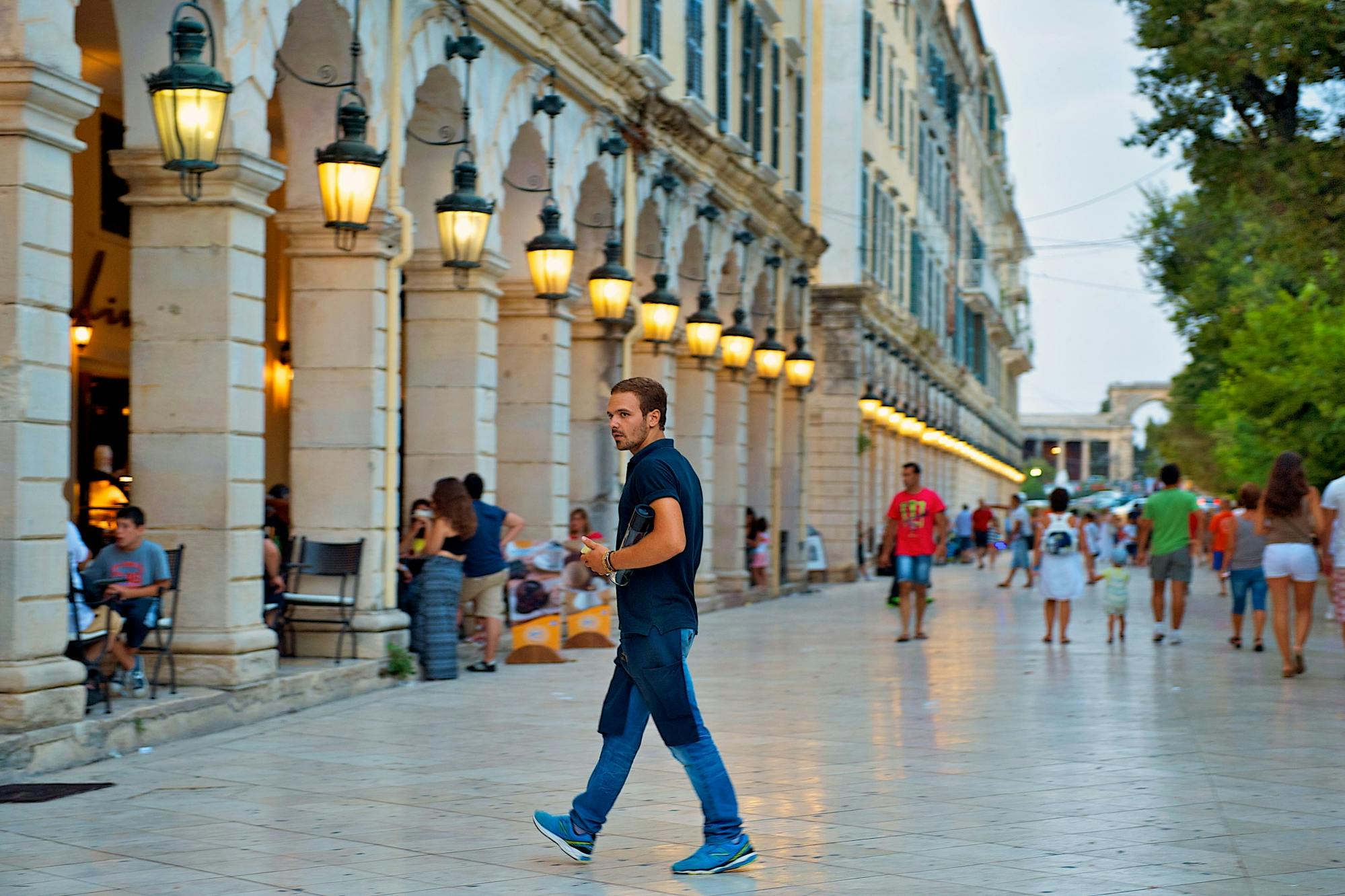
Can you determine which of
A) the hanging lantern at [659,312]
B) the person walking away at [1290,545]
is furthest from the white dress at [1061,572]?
the hanging lantern at [659,312]

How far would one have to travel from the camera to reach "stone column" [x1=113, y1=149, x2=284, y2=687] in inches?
431

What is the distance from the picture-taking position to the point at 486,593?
1483 centimetres

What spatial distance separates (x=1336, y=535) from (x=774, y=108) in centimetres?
1682

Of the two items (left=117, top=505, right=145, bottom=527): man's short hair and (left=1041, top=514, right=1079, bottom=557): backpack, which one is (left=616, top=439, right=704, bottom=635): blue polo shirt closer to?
(left=117, top=505, right=145, bottom=527): man's short hair

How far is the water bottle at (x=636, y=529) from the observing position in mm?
6496

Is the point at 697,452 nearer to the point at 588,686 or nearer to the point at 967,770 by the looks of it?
the point at 588,686

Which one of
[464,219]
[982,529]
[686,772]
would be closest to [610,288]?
[464,219]

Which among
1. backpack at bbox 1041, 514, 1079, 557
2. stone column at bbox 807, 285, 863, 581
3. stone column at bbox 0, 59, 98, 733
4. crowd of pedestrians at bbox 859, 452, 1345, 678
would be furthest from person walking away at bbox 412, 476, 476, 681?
stone column at bbox 807, 285, 863, 581

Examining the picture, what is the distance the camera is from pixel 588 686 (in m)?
13.4

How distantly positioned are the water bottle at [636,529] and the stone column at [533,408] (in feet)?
36.1

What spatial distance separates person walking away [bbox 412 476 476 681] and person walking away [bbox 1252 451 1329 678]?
6.49m

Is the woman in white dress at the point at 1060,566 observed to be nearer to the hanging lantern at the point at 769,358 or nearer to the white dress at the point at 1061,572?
the white dress at the point at 1061,572

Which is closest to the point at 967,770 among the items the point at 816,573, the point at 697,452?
the point at 697,452

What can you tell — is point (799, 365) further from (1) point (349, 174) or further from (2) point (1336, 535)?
(1) point (349, 174)
